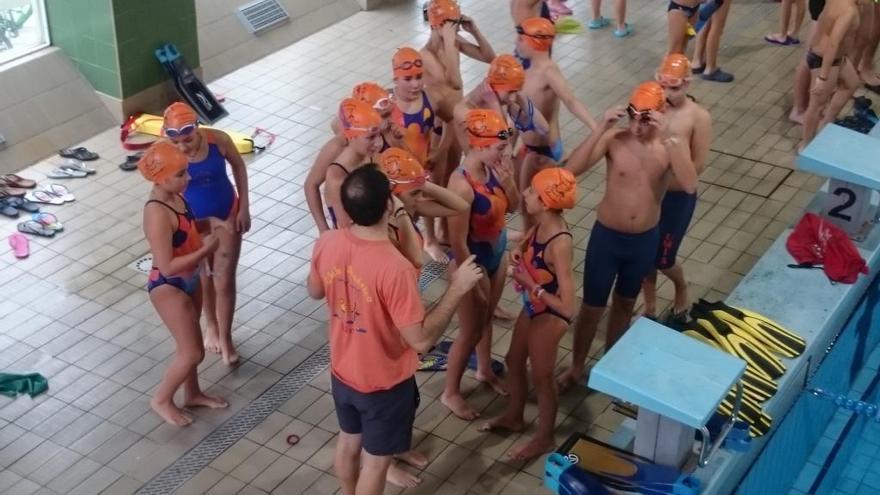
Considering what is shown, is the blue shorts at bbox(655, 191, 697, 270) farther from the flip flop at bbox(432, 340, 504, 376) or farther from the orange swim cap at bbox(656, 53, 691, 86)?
the flip flop at bbox(432, 340, 504, 376)

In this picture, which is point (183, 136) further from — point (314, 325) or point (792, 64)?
point (792, 64)

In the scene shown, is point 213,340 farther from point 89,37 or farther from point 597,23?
point 597,23

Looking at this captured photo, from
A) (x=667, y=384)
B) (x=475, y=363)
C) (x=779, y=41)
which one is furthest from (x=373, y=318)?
(x=779, y=41)

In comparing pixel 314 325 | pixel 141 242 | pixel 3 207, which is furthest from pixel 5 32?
pixel 314 325

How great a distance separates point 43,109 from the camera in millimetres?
9953

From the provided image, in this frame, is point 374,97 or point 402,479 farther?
point 374,97

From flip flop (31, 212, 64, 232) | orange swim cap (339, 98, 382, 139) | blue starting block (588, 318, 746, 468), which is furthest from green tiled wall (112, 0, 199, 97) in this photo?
blue starting block (588, 318, 746, 468)

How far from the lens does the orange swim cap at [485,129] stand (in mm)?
6160

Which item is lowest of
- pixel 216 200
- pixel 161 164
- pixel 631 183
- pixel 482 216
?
pixel 216 200

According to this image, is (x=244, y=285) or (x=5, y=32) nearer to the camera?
(x=244, y=285)

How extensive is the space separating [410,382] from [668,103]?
2713 mm

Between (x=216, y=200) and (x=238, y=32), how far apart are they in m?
5.57

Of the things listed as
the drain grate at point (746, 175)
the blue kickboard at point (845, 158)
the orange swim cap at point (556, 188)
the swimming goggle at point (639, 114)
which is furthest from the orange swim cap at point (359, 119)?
the drain grate at point (746, 175)

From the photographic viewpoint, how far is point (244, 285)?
812 cm
